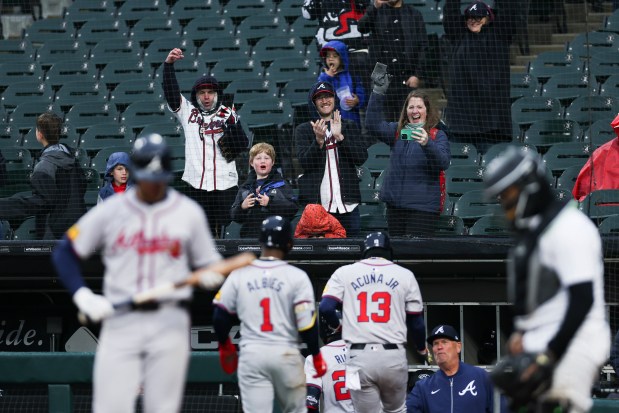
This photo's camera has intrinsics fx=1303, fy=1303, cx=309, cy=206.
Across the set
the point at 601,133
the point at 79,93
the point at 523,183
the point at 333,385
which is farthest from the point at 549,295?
→ the point at 79,93

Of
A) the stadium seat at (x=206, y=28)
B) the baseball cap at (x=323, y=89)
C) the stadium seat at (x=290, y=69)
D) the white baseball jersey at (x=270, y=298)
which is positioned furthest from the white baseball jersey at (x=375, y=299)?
the stadium seat at (x=206, y=28)

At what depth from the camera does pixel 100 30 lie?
1525 centimetres

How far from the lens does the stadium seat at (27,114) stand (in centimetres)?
1247

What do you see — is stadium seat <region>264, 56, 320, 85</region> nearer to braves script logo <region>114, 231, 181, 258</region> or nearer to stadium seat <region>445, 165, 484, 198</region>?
stadium seat <region>445, 165, 484, 198</region>

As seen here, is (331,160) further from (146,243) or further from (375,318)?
(146,243)

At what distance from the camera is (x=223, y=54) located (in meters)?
14.1

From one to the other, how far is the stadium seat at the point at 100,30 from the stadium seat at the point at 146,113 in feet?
7.63

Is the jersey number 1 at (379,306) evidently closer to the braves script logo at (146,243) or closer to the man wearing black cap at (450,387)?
the man wearing black cap at (450,387)

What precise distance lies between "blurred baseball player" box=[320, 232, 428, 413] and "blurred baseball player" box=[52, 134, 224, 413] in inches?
110

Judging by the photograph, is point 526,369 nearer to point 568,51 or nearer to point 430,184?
point 430,184

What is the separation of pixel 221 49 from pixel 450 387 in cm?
638

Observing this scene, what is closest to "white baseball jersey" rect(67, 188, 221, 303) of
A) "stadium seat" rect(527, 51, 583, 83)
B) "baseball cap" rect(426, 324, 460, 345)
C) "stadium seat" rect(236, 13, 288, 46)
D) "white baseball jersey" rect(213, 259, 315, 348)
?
"white baseball jersey" rect(213, 259, 315, 348)

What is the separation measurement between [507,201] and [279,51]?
880cm

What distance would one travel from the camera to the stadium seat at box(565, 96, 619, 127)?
11984 millimetres
